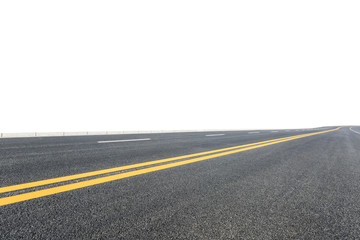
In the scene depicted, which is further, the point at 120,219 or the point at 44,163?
the point at 44,163

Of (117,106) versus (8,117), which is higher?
(117,106)

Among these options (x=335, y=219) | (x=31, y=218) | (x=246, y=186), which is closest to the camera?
(x=31, y=218)

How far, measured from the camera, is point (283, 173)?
3.59m

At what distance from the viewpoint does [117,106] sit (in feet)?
67.1

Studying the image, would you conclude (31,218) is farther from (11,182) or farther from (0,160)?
(0,160)

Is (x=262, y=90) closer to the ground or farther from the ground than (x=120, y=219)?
farther from the ground

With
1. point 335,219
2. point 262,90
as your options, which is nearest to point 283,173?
point 335,219

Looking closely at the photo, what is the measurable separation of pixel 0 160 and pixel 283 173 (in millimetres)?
5165

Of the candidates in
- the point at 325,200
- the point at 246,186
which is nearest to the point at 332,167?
the point at 325,200

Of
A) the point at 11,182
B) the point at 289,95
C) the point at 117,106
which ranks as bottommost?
the point at 11,182

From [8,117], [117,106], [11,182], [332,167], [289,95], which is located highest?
[289,95]

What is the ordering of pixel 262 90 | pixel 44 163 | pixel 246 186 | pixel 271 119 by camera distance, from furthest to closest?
pixel 262 90, pixel 271 119, pixel 44 163, pixel 246 186

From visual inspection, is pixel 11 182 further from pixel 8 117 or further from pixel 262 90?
pixel 262 90

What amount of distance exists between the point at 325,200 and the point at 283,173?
45.3 inches
